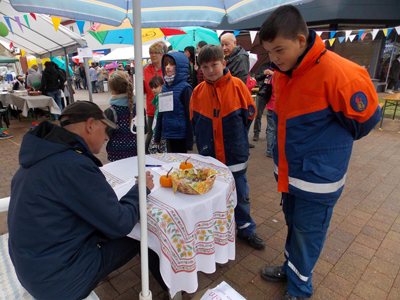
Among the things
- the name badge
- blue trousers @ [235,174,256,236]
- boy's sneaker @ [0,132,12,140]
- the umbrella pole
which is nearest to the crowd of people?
the umbrella pole

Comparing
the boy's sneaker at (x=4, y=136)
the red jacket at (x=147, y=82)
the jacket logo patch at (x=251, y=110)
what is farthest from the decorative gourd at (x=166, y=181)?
the boy's sneaker at (x=4, y=136)

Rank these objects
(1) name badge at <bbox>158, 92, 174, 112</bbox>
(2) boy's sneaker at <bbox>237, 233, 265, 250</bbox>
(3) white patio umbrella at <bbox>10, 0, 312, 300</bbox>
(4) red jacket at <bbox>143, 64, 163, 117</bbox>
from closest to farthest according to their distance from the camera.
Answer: (3) white patio umbrella at <bbox>10, 0, 312, 300</bbox> → (2) boy's sneaker at <bbox>237, 233, 265, 250</bbox> → (1) name badge at <bbox>158, 92, 174, 112</bbox> → (4) red jacket at <bbox>143, 64, 163, 117</bbox>

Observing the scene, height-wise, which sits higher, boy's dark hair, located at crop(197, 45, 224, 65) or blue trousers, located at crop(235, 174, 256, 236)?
boy's dark hair, located at crop(197, 45, 224, 65)

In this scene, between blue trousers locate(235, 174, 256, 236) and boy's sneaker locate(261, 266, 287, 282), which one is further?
blue trousers locate(235, 174, 256, 236)

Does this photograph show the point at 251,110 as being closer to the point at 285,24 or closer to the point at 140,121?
the point at 285,24

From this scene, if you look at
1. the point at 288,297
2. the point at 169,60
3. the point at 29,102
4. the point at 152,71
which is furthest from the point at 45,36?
the point at 288,297

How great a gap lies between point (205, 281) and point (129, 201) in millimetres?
1165

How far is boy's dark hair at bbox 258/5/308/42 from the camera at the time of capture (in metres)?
1.35

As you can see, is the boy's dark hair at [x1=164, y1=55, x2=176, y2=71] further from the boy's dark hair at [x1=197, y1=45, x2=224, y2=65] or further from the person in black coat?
the person in black coat

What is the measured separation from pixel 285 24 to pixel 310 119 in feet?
1.81

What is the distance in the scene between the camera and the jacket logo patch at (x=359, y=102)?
1327mm

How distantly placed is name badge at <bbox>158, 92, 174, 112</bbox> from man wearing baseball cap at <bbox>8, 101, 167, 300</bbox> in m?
1.56

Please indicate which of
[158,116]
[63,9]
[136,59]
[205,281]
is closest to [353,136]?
[136,59]

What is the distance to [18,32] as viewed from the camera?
26.5 feet
